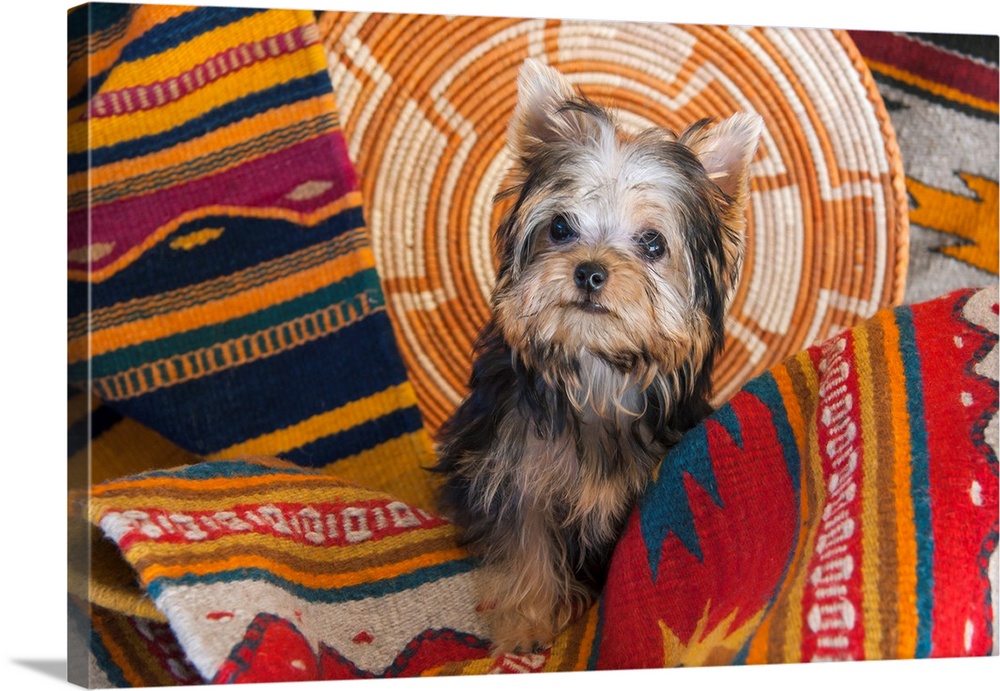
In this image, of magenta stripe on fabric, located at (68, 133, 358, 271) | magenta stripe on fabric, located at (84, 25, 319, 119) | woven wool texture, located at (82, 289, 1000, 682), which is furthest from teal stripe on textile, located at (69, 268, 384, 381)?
magenta stripe on fabric, located at (84, 25, 319, 119)

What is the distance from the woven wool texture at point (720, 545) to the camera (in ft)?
5.83

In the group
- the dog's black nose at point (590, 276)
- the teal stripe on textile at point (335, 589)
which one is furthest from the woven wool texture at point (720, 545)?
the dog's black nose at point (590, 276)

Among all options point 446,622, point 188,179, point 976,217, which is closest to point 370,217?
point 188,179

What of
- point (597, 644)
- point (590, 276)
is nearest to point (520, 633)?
point (597, 644)

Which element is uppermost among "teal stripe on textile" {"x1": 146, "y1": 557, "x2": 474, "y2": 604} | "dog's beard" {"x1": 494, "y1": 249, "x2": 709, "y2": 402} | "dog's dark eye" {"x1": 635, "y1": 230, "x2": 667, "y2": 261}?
"dog's dark eye" {"x1": 635, "y1": 230, "x2": 667, "y2": 261}

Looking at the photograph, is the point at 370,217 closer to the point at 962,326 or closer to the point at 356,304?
the point at 356,304

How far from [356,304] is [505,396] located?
762 mm

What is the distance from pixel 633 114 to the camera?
2.61 meters

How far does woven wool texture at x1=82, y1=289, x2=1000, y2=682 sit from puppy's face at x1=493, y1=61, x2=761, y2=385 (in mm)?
298

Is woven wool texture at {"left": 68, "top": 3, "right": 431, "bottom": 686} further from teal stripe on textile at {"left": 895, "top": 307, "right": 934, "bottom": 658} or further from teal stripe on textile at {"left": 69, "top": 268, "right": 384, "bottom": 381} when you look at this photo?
teal stripe on textile at {"left": 895, "top": 307, "right": 934, "bottom": 658}

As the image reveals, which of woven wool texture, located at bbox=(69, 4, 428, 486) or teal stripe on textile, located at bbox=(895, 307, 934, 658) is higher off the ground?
woven wool texture, located at bbox=(69, 4, 428, 486)

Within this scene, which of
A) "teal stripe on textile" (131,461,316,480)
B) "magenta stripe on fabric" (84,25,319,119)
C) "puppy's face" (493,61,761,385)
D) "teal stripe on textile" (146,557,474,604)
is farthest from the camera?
"magenta stripe on fabric" (84,25,319,119)

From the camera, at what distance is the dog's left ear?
2092 millimetres

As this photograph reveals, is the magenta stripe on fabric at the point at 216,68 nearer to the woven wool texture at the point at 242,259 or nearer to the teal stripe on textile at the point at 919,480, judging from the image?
the woven wool texture at the point at 242,259
